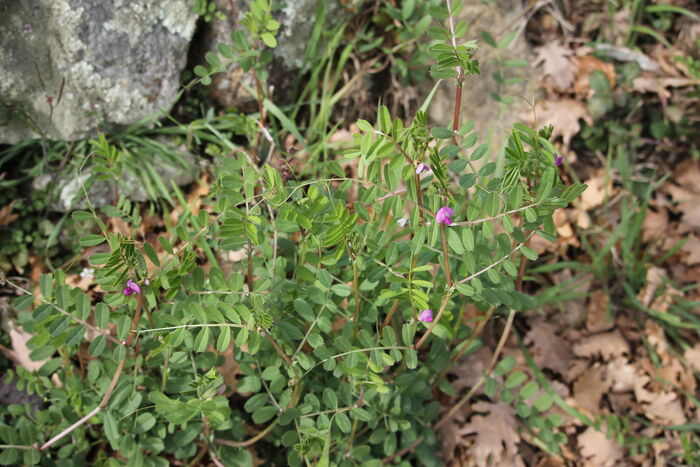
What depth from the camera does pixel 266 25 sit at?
217 centimetres

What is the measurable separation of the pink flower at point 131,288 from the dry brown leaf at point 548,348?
5.95ft

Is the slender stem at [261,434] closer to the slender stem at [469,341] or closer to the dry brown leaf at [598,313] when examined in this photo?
the slender stem at [469,341]

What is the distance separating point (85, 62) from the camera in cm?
244

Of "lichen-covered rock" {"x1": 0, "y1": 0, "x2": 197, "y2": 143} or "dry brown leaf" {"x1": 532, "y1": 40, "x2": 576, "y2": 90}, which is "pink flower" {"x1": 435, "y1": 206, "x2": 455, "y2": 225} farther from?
"dry brown leaf" {"x1": 532, "y1": 40, "x2": 576, "y2": 90}

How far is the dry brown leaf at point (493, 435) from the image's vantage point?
7.67 ft

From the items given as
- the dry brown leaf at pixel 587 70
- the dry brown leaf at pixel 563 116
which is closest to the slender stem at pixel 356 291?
the dry brown leaf at pixel 563 116

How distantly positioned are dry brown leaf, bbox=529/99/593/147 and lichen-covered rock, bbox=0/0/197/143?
1846 mm

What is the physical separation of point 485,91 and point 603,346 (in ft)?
4.63

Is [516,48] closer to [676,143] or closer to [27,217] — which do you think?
[676,143]

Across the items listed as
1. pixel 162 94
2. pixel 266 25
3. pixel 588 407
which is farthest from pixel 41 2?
pixel 588 407

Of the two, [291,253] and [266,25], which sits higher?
[266,25]

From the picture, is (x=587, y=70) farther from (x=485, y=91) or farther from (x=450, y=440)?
(x=450, y=440)

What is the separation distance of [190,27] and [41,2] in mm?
584

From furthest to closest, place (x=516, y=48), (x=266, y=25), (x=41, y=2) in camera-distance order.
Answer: (x=516, y=48), (x=41, y=2), (x=266, y=25)
